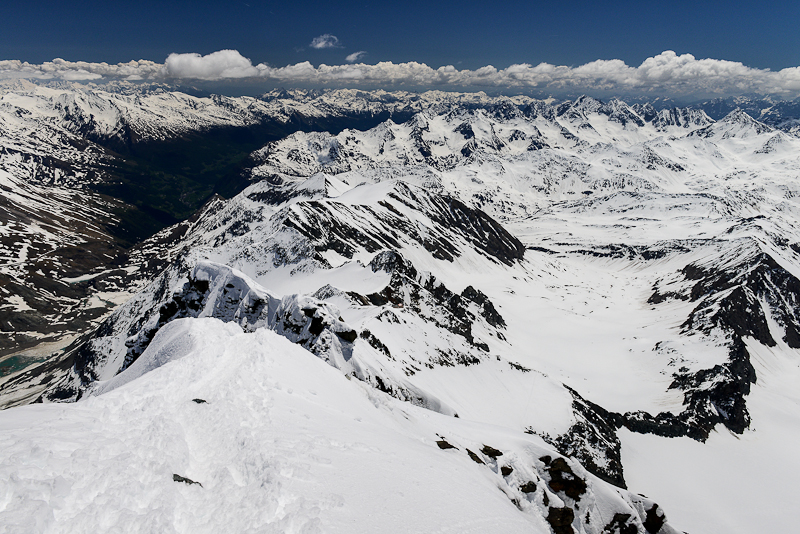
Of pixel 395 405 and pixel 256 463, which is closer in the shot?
pixel 256 463

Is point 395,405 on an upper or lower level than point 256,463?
lower

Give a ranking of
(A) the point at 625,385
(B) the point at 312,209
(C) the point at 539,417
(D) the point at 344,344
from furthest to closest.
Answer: (B) the point at 312,209, (A) the point at 625,385, (C) the point at 539,417, (D) the point at 344,344

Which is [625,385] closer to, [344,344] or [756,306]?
[756,306]

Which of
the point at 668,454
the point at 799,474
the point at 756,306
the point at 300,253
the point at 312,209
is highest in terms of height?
the point at 312,209

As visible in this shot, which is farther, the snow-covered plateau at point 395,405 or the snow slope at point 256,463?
the snow-covered plateau at point 395,405

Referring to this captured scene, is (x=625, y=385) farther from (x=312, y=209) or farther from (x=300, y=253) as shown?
(x=312, y=209)

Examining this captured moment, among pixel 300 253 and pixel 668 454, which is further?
pixel 300 253

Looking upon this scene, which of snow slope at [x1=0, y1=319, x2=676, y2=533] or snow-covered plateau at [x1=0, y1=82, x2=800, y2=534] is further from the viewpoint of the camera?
snow-covered plateau at [x1=0, y1=82, x2=800, y2=534]

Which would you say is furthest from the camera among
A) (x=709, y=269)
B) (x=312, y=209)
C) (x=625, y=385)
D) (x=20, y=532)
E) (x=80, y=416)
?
(x=709, y=269)

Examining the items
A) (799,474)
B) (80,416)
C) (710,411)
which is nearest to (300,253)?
(80,416)

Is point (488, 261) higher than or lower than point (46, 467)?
lower
